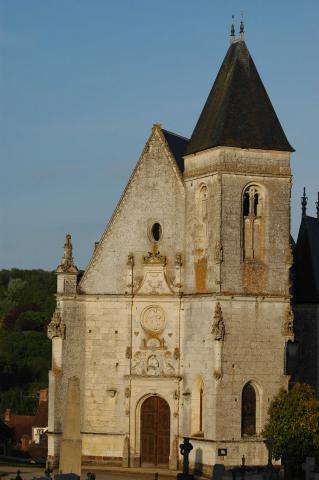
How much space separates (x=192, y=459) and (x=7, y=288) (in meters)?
94.3

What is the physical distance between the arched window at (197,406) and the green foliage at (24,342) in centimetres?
4524

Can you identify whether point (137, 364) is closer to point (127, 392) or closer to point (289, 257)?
point (127, 392)

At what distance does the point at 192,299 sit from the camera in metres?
53.2

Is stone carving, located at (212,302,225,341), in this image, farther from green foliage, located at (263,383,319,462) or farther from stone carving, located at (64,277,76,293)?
stone carving, located at (64,277,76,293)

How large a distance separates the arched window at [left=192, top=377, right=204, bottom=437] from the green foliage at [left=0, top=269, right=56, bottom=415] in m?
45.2

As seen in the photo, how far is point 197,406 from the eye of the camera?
52562 mm

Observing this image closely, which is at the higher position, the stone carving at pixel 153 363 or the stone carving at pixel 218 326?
the stone carving at pixel 218 326

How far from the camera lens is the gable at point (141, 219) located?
2152 inches

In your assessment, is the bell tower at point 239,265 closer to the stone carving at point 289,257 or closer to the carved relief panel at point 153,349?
the stone carving at point 289,257

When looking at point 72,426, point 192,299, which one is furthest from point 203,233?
point 72,426

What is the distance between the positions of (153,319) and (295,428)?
7650 mm

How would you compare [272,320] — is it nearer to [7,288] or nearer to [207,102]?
[207,102]

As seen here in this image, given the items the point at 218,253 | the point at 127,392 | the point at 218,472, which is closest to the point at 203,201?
the point at 218,253

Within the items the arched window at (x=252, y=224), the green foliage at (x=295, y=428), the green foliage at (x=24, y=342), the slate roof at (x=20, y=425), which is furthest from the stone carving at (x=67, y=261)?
the green foliage at (x=24, y=342)
